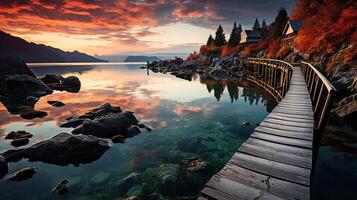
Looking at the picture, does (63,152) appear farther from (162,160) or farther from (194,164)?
(194,164)

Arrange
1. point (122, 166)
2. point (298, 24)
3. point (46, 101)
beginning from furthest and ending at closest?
point (298, 24) < point (46, 101) < point (122, 166)

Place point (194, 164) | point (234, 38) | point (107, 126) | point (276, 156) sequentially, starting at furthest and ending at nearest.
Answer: point (234, 38) → point (107, 126) → point (194, 164) → point (276, 156)

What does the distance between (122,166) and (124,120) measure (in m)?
3.95

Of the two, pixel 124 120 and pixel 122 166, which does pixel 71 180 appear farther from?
pixel 124 120

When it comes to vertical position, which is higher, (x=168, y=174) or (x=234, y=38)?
(x=234, y=38)

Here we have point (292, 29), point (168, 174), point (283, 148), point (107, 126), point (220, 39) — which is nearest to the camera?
point (283, 148)

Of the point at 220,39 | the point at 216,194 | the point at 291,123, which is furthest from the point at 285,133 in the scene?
the point at 220,39

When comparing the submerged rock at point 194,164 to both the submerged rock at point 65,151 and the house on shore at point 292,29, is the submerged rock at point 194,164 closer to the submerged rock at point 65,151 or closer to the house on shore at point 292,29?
the submerged rock at point 65,151

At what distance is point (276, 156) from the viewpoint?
177 inches

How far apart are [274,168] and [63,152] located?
779cm

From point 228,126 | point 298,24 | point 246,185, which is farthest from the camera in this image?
point 298,24

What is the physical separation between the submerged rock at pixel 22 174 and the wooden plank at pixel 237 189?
712cm

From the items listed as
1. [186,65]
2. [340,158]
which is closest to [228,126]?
[340,158]

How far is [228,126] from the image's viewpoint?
12500mm
